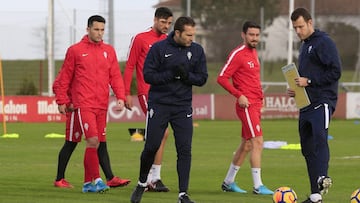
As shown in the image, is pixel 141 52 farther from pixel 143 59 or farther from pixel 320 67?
pixel 320 67

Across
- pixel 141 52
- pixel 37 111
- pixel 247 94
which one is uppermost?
pixel 141 52

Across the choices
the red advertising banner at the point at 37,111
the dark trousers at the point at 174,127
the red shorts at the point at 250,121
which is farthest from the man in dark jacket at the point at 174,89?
the red advertising banner at the point at 37,111

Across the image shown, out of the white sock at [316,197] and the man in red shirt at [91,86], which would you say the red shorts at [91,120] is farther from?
the white sock at [316,197]

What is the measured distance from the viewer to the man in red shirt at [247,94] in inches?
555

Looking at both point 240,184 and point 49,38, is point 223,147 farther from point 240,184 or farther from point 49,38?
point 49,38

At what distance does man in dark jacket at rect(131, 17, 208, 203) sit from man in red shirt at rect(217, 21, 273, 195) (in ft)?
5.20

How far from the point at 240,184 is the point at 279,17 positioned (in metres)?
42.4

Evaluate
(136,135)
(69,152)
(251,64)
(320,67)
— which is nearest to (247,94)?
(251,64)

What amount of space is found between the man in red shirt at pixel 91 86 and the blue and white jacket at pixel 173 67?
166 cm

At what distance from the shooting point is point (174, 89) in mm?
12469

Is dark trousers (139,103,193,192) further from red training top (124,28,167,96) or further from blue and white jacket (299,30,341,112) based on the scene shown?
red training top (124,28,167,96)

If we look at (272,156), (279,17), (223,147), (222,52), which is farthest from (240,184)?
(279,17)

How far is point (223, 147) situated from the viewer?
24.2 meters

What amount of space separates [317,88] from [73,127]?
387cm
